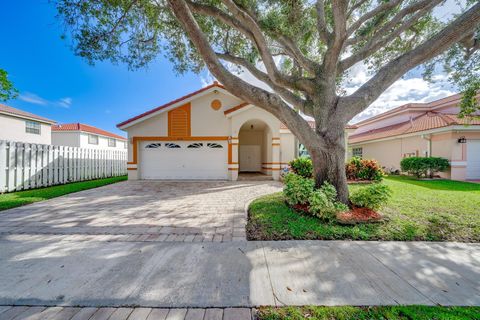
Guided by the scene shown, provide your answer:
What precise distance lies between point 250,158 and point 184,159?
22.5 ft

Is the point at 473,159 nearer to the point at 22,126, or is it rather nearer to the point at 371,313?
the point at 371,313

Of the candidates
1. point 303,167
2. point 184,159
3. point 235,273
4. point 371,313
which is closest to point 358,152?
point 303,167

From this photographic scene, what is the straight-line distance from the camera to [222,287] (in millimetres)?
2385

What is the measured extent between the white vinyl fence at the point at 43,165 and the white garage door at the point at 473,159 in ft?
80.9

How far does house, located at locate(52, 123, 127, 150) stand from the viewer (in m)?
21.8

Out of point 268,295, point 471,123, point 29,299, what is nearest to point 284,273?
point 268,295

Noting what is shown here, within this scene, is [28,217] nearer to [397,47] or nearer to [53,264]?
[53,264]

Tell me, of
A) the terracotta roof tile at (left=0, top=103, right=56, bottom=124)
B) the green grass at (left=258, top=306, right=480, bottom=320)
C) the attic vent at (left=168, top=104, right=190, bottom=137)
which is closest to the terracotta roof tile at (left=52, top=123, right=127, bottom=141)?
the terracotta roof tile at (left=0, top=103, right=56, bottom=124)

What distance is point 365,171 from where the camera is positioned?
10344 millimetres

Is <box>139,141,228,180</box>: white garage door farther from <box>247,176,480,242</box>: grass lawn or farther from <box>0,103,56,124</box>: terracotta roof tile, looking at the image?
<box>0,103,56,124</box>: terracotta roof tile

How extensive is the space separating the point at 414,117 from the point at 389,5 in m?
17.1

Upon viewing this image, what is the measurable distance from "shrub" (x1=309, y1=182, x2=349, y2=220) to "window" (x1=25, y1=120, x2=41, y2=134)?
24.3 m

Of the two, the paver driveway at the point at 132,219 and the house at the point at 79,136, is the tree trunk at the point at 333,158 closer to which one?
the paver driveway at the point at 132,219

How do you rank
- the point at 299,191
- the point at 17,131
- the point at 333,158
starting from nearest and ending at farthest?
the point at 333,158 < the point at 299,191 < the point at 17,131
